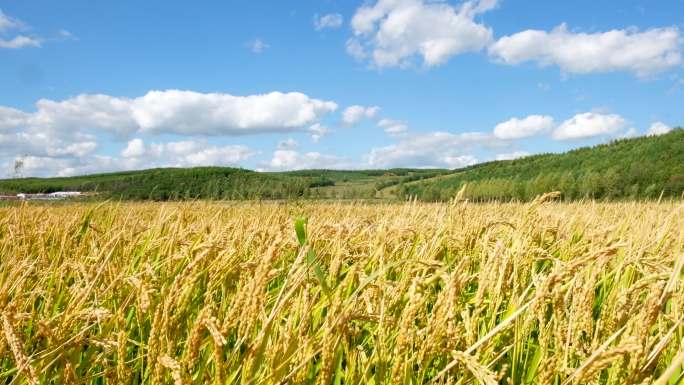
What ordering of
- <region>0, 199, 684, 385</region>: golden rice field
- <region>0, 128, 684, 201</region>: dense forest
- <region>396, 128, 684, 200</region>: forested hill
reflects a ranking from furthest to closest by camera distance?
<region>396, 128, 684, 200</region>: forested hill → <region>0, 128, 684, 201</region>: dense forest → <region>0, 199, 684, 385</region>: golden rice field

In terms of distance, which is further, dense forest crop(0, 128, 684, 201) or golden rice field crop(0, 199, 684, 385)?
dense forest crop(0, 128, 684, 201)

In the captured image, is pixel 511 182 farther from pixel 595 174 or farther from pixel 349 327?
pixel 349 327

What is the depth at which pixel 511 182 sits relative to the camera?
50.3 metres

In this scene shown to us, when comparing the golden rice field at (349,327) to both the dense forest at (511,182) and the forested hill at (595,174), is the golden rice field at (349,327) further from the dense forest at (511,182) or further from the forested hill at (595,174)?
the forested hill at (595,174)

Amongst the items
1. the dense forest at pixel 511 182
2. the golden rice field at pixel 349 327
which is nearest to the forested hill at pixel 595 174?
the dense forest at pixel 511 182

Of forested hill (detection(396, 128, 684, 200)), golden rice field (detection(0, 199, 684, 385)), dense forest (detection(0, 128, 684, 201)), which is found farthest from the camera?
forested hill (detection(396, 128, 684, 200))

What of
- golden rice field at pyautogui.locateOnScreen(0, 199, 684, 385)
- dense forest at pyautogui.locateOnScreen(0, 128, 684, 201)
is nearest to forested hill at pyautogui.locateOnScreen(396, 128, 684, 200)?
dense forest at pyautogui.locateOnScreen(0, 128, 684, 201)

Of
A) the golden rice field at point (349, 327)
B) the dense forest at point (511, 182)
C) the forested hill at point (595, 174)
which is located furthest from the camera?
the forested hill at point (595, 174)

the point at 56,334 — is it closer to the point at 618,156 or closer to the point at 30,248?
the point at 30,248

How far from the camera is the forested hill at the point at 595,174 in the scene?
1400 inches

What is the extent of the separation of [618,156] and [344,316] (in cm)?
6677

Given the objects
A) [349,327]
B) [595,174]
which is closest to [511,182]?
[595,174]

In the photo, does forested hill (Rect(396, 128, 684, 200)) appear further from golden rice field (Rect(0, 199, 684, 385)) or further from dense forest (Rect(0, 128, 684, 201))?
golden rice field (Rect(0, 199, 684, 385))

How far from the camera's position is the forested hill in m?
35.6
